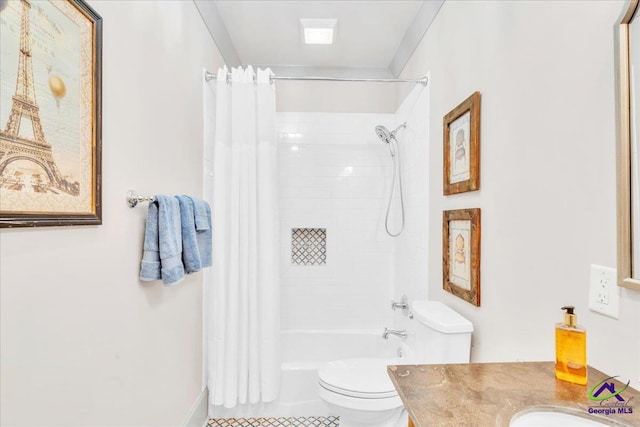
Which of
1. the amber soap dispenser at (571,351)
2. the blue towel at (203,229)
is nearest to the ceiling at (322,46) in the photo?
the blue towel at (203,229)

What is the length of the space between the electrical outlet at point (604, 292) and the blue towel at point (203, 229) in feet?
4.78

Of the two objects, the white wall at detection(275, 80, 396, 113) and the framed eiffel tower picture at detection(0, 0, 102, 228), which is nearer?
the framed eiffel tower picture at detection(0, 0, 102, 228)

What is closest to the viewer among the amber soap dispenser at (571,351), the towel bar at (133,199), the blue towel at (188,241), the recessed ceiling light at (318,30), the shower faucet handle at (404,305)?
the amber soap dispenser at (571,351)

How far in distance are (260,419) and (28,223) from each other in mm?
1901

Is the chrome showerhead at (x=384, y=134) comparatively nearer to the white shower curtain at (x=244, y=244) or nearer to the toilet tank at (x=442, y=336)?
the white shower curtain at (x=244, y=244)

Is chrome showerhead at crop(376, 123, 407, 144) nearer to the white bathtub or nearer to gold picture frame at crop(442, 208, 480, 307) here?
gold picture frame at crop(442, 208, 480, 307)

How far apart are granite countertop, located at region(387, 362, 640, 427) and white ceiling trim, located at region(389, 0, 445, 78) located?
186 centimetres

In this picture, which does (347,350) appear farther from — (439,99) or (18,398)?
(18,398)

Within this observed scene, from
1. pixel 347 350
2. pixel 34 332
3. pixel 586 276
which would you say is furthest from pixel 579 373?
pixel 347 350

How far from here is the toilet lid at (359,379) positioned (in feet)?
5.42

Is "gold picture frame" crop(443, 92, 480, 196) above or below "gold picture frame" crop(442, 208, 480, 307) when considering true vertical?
above

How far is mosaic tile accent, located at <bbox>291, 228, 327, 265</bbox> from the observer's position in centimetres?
296

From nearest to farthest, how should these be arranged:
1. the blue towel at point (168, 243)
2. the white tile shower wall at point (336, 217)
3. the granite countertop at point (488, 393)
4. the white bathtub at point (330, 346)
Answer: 1. the granite countertop at point (488, 393)
2. the blue towel at point (168, 243)
3. the white bathtub at point (330, 346)
4. the white tile shower wall at point (336, 217)

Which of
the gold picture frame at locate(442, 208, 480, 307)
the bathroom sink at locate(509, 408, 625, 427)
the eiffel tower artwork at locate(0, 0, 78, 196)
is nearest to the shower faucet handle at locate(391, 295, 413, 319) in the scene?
the gold picture frame at locate(442, 208, 480, 307)
